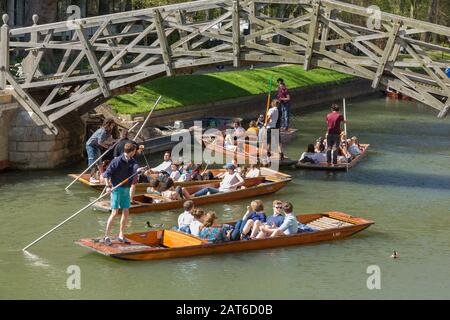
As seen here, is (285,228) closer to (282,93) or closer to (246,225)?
(246,225)

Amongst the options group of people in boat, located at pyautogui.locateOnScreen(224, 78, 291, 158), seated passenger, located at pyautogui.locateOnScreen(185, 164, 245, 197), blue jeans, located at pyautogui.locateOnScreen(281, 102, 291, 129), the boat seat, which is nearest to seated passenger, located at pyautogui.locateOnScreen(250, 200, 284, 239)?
the boat seat

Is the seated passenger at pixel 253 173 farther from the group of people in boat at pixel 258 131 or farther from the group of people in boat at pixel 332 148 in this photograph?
the group of people in boat at pixel 258 131

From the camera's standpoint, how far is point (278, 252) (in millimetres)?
20516

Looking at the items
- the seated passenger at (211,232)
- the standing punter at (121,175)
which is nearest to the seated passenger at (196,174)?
the seated passenger at (211,232)

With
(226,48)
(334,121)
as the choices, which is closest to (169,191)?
(226,48)

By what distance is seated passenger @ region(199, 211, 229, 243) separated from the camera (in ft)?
65.4

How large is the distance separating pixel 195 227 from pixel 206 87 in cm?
2295

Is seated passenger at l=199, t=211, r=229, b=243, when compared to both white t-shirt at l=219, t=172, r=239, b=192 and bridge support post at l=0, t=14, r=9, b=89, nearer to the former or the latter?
white t-shirt at l=219, t=172, r=239, b=192

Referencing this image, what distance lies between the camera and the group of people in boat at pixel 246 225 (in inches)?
792

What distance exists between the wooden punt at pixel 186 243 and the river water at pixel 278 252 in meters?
0.14

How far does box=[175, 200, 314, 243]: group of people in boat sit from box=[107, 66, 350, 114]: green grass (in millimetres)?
13990

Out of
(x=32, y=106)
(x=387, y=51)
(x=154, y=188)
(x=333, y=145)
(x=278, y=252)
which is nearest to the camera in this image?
(x=278, y=252)
